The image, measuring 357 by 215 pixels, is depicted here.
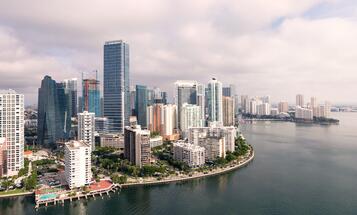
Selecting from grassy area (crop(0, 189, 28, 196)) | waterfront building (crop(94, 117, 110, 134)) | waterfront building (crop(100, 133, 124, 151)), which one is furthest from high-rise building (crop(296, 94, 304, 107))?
grassy area (crop(0, 189, 28, 196))

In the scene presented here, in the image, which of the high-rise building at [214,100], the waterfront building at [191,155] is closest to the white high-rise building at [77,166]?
the waterfront building at [191,155]

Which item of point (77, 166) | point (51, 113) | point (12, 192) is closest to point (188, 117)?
point (51, 113)

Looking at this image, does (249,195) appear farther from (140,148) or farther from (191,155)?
(140,148)

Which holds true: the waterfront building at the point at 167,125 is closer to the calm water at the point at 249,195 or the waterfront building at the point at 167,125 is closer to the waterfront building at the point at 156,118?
the waterfront building at the point at 156,118

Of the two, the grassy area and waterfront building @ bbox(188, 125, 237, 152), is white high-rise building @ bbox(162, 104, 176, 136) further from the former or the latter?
the grassy area

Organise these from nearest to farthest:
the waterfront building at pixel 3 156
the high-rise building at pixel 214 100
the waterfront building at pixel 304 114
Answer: the waterfront building at pixel 3 156
the high-rise building at pixel 214 100
the waterfront building at pixel 304 114
